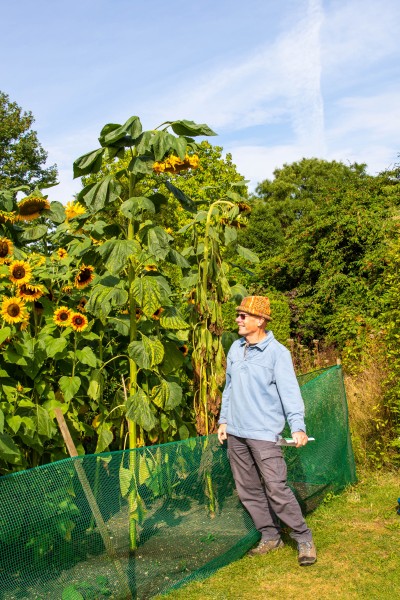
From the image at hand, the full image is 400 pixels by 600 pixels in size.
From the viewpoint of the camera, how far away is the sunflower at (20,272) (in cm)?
379

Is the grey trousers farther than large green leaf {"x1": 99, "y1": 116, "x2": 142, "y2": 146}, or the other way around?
the grey trousers

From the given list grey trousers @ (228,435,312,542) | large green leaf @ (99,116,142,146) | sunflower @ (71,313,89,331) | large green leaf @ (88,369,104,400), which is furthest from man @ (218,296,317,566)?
large green leaf @ (99,116,142,146)

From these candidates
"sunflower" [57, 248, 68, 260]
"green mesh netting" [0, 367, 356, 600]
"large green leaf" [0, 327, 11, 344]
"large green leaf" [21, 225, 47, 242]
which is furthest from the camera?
"sunflower" [57, 248, 68, 260]

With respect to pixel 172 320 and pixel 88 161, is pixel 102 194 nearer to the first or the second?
pixel 88 161

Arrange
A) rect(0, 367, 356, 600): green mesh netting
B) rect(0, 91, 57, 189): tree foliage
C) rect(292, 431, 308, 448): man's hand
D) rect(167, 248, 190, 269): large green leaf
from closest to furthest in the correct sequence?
rect(0, 367, 356, 600): green mesh netting, rect(292, 431, 308, 448): man's hand, rect(167, 248, 190, 269): large green leaf, rect(0, 91, 57, 189): tree foliage

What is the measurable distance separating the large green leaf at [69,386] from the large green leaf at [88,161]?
4.02ft

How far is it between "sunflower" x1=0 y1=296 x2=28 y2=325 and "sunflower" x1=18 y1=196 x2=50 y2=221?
92 cm

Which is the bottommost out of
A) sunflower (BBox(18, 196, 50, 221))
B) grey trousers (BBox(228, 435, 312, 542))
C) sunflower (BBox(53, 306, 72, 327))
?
grey trousers (BBox(228, 435, 312, 542))

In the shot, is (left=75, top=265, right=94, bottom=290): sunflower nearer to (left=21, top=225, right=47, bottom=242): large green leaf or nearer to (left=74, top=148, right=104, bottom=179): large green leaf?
(left=21, top=225, right=47, bottom=242): large green leaf

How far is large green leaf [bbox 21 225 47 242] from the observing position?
4492 mm

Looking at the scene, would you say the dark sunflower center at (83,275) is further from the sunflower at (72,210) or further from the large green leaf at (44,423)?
the large green leaf at (44,423)

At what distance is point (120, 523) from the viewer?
352 cm

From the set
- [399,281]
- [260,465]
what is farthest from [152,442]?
[399,281]

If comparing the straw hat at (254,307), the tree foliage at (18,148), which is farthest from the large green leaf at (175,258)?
the tree foliage at (18,148)
